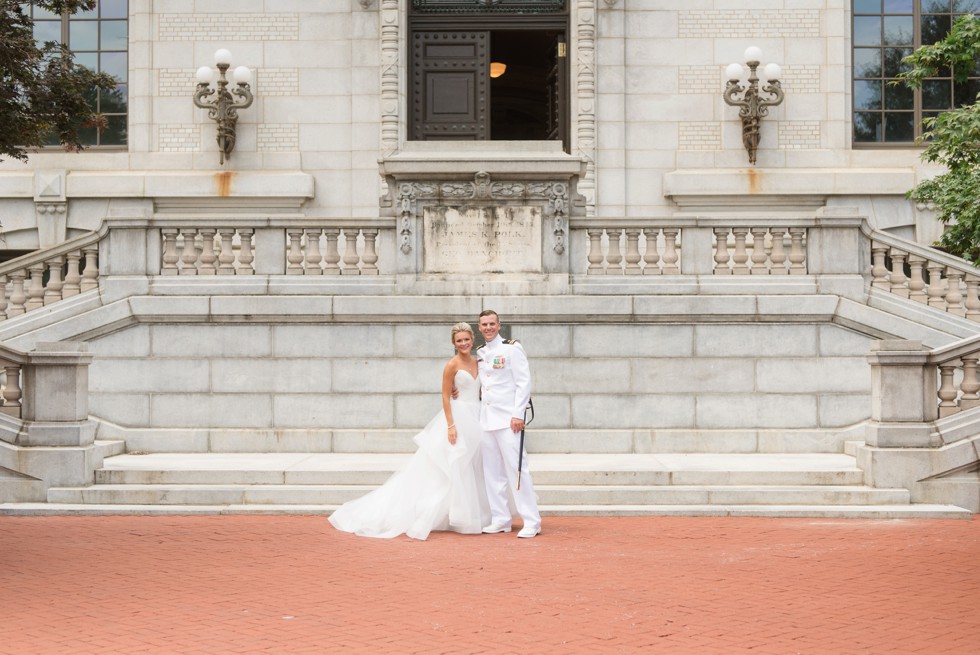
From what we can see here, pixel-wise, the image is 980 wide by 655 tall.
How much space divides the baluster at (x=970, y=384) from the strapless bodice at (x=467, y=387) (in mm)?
5314

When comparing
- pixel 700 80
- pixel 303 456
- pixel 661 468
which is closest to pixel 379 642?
pixel 661 468

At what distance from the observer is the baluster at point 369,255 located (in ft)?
51.8

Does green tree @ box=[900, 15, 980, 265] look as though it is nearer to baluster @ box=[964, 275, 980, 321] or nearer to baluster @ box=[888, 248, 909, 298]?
baluster @ box=[888, 248, 909, 298]

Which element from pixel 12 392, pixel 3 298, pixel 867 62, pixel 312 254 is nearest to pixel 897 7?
pixel 867 62

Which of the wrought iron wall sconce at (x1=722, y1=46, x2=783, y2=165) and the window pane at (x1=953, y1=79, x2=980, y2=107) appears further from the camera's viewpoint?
the window pane at (x1=953, y1=79, x2=980, y2=107)

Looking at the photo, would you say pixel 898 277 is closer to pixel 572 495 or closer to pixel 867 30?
pixel 572 495

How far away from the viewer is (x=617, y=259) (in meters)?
15.8

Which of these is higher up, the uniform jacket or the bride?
the uniform jacket

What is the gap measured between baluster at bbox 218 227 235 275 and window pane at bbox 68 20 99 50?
9303mm

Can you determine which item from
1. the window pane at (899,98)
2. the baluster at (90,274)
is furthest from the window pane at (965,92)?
the baluster at (90,274)

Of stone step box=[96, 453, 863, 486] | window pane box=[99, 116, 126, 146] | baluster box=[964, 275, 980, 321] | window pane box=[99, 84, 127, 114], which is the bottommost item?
stone step box=[96, 453, 863, 486]

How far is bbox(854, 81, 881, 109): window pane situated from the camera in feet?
75.0

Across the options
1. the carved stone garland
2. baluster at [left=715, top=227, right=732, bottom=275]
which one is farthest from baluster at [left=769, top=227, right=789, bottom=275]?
the carved stone garland

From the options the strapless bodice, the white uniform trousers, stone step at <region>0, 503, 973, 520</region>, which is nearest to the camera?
the white uniform trousers
